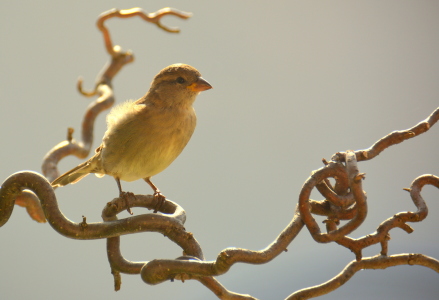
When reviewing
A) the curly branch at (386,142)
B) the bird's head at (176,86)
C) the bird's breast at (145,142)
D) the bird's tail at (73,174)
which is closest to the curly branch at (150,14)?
the bird's head at (176,86)

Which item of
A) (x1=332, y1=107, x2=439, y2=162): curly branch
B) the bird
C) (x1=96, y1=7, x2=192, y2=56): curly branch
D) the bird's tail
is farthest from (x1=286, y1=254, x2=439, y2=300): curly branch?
(x1=96, y1=7, x2=192, y2=56): curly branch

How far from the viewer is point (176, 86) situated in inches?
84.2

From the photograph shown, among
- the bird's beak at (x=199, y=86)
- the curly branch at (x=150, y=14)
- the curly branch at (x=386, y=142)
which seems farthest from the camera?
the curly branch at (x=150, y=14)

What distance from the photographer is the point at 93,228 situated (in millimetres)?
1174

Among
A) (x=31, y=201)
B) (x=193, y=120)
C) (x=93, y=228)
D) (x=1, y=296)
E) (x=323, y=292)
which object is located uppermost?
(x=193, y=120)

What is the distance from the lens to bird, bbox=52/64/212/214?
6.46ft

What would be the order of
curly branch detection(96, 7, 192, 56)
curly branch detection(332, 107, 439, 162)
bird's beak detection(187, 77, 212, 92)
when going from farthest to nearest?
1. curly branch detection(96, 7, 192, 56)
2. bird's beak detection(187, 77, 212, 92)
3. curly branch detection(332, 107, 439, 162)

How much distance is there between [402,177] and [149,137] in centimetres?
167

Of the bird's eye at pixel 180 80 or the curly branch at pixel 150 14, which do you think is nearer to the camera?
the bird's eye at pixel 180 80

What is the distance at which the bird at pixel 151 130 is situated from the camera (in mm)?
1968

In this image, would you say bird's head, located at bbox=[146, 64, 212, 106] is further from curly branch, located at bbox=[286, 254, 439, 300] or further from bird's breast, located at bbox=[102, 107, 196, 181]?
curly branch, located at bbox=[286, 254, 439, 300]

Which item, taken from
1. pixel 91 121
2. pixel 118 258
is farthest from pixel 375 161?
pixel 118 258

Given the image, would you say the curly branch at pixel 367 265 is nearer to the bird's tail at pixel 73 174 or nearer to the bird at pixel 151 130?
the bird at pixel 151 130

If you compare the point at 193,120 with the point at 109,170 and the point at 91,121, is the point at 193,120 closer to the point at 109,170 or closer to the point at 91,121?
the point at 109,170
